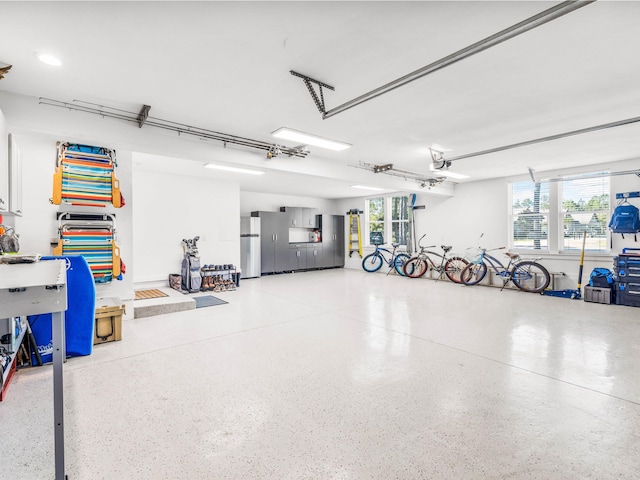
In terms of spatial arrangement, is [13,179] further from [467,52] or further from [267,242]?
[267,242]

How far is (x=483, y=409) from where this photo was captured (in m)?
2.24

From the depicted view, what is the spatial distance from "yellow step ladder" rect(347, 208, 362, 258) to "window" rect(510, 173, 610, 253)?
460 cm

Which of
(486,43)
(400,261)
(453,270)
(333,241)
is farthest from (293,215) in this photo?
(486,43)

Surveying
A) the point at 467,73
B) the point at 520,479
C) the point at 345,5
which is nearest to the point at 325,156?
the point at 467,73

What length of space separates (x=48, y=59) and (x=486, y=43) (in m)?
3.25

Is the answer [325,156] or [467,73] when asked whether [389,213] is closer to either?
[325,156]

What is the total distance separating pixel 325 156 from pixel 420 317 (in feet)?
9.97

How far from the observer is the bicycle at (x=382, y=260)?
30.1ft

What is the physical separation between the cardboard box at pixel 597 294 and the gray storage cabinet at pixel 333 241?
22.3 ft

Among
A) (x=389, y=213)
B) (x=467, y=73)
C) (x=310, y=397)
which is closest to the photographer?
(x=310, y=397)

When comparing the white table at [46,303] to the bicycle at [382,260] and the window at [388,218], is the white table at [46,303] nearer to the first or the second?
the bicycle at [382,260]

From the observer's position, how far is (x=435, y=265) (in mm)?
8758

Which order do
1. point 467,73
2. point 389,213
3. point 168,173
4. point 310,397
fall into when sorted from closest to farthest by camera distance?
1. point 310,397
2. point 467,73
3. point 168,173
4. point 389,213

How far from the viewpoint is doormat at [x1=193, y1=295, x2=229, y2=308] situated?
547cm
